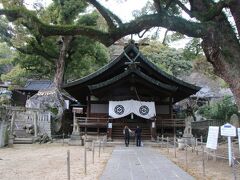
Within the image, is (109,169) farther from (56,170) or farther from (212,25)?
(212,25)

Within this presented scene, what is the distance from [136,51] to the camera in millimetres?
23938

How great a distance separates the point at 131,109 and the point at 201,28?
13.1m

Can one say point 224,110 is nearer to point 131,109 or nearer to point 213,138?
point 131,109

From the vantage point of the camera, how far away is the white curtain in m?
22.8

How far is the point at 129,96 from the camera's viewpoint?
77.0 feet

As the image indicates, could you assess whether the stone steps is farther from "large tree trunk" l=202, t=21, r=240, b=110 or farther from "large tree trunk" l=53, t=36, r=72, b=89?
"large tree trunk" l=202, t=21, r=240, b=110

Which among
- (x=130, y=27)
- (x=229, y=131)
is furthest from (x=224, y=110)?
(x=130, y=27)

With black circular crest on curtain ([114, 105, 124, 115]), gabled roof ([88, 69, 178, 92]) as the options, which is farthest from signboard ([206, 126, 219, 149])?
black circular crest on curtain ([114, 105, 124, 115])

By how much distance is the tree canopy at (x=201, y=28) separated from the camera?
32.8ft

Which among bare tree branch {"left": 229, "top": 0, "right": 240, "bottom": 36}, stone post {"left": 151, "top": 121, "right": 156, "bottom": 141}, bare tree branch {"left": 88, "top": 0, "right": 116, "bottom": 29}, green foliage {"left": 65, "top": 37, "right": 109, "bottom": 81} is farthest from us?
green foliage {"left": 65, "top": 37, "right": 109, "bottom": 81}

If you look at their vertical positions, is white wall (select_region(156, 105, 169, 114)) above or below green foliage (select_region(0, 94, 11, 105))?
Result: below

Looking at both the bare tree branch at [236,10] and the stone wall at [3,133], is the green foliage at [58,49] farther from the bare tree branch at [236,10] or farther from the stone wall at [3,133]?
the bare tree branch at [236,10]

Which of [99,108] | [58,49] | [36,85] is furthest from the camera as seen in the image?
[36,85]

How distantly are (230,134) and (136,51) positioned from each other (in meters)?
15.0
